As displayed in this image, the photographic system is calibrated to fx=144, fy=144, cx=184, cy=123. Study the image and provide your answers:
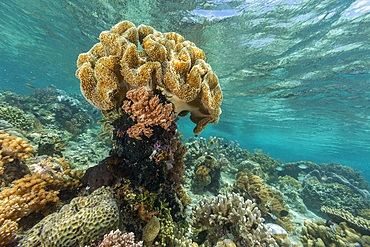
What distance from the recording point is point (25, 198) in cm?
249

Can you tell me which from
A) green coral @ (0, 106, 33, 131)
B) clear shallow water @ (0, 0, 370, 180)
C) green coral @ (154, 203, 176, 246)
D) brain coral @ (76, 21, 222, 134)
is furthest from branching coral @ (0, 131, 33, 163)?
clear shallow water @ (0, 0, 370, 180)

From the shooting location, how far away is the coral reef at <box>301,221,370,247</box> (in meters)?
5.77

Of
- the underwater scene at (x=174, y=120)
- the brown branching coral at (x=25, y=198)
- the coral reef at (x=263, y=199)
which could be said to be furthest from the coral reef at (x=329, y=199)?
the brown branching coral at (x=25, y=198)

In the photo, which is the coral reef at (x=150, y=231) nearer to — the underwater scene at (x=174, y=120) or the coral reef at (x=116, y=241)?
the underwater scene at (x=174, y=120)

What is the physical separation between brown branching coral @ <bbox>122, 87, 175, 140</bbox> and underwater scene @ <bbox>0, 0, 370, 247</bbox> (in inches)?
1.1

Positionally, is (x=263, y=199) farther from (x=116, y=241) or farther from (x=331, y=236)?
(x=116, y=241)

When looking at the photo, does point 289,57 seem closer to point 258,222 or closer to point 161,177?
point 258,222

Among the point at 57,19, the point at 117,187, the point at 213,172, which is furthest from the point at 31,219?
the point at 57,19

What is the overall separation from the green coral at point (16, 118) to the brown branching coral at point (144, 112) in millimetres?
10450

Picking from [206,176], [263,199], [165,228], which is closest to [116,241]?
[165,228]

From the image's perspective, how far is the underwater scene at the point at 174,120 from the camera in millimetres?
2627

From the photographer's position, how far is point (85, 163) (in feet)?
Answer: 24.3

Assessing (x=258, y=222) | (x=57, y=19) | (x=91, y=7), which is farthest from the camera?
(x=57, y=19)

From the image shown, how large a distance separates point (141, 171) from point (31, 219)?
2059 millimetres
